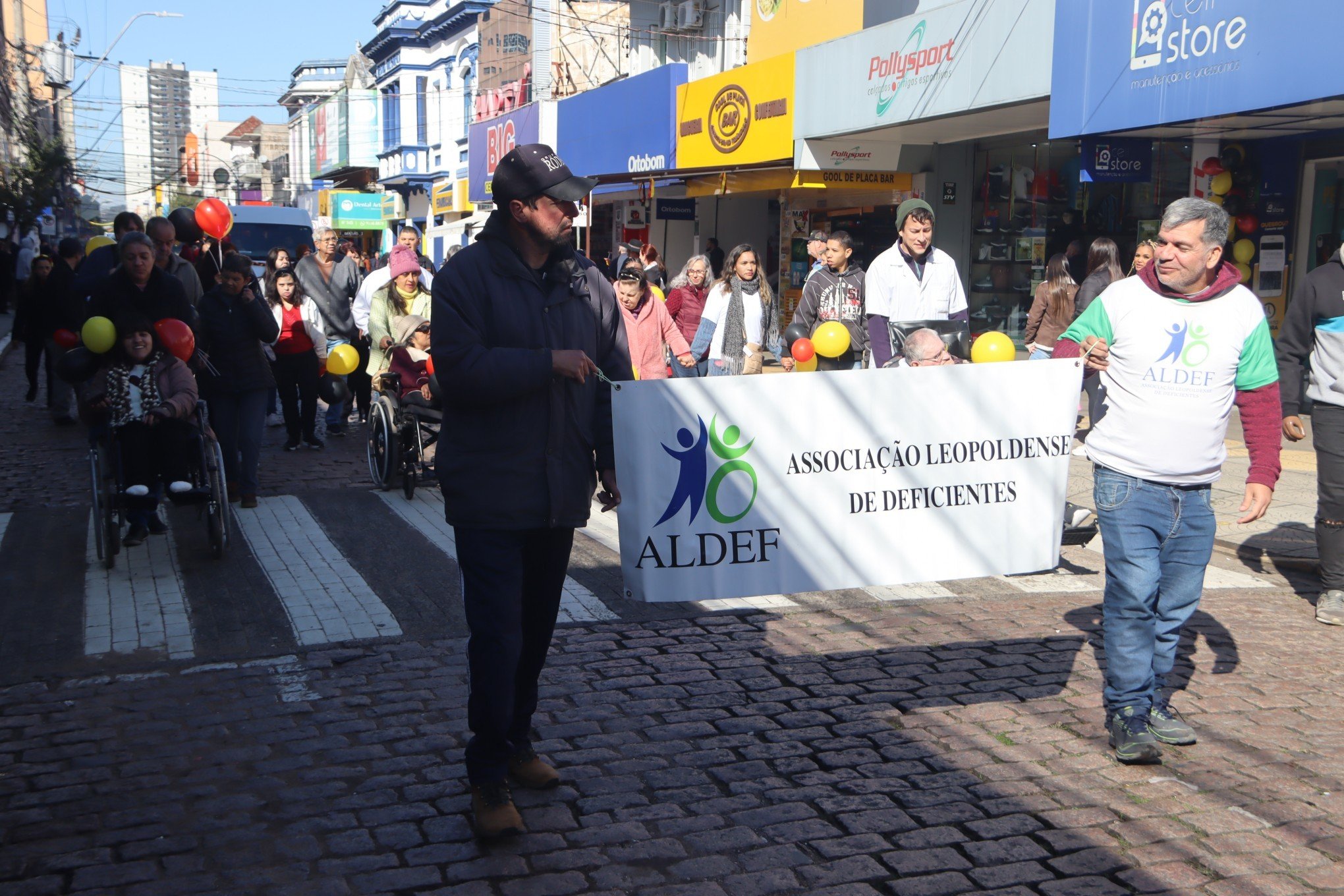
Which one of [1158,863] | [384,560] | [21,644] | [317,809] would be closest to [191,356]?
[384,560]

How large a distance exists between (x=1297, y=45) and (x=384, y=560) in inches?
351

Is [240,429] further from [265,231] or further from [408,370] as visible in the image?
[265,231]

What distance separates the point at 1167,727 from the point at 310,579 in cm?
482

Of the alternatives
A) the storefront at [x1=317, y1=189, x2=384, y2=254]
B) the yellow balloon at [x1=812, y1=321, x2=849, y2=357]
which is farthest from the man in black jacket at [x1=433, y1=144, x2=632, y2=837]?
the storefront at [x1=317, y1=189, x2=384, y2=254]

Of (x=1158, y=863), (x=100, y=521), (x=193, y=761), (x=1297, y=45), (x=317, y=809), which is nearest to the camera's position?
(x=1158, y=863)

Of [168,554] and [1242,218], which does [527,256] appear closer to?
[168,554]

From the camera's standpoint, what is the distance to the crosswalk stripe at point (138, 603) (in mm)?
6051

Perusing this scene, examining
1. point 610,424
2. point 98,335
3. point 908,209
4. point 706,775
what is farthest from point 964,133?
point 706,775

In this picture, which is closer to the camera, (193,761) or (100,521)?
(193,761)

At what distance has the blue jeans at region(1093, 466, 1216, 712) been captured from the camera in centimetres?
451

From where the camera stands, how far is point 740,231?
2655cm

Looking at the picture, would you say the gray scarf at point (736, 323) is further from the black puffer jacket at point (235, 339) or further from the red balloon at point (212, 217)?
the red balloon at point (212, 217)

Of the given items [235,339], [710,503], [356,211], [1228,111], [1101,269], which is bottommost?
[710,503]

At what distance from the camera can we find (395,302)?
35.6ft
